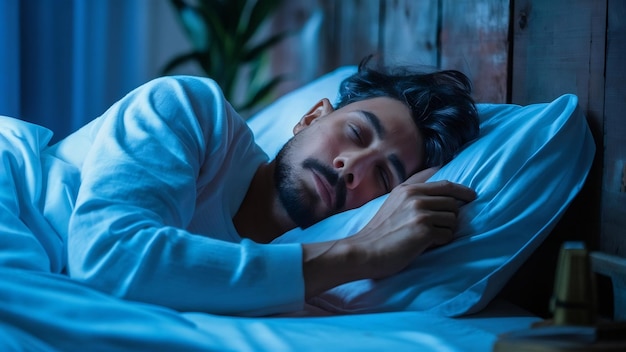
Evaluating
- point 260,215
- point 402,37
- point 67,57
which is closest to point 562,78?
point 260,215

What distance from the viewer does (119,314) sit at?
34.0 inches

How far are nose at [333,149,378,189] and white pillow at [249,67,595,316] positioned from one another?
0.05 metres

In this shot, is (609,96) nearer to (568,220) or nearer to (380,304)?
(568,220)

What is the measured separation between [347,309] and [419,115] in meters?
0.44

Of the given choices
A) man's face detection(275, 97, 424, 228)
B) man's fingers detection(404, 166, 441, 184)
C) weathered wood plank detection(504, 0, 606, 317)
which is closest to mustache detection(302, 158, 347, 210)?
man's face detection(275, 97, 424, 228)

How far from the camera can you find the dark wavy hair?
132cm

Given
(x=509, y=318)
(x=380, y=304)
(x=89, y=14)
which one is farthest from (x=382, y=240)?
(x=89, y=14)

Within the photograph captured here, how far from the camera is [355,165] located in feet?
4.08

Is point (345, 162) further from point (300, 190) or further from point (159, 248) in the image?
point (159, 248)

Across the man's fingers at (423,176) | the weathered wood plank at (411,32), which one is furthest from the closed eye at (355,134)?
the weathered wood plank at (411,32)

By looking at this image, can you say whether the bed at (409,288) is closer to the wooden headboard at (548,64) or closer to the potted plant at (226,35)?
the wooden headboard at (548,64)

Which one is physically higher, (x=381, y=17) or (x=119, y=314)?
(x=381, y=17)

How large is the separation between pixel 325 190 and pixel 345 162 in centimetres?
6

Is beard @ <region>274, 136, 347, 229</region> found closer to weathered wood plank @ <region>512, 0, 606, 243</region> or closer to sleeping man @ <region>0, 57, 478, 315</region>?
sleeping man @ <region>0, 57, 478, 315</region>
